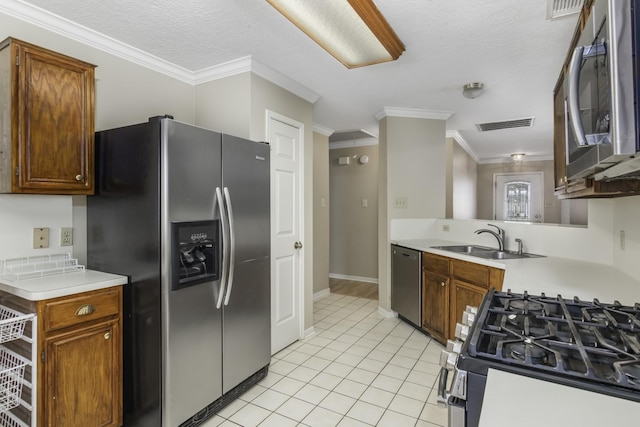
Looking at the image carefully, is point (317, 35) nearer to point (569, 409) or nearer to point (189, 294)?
point (189, 294)

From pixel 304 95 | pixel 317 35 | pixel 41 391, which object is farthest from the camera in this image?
pixel 304 95

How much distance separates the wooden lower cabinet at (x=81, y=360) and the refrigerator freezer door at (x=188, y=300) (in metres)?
0.31

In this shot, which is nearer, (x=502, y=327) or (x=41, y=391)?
A: (x=502, y=327)

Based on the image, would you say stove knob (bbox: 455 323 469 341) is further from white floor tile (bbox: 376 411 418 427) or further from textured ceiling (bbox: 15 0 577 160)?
textured ceiling (bbox: 15 0 577 160)

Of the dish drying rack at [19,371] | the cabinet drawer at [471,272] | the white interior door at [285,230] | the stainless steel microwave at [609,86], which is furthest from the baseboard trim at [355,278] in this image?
the stainless steel microwave at [609,86]

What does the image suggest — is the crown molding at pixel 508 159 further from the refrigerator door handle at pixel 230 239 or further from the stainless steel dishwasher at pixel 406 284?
the refrigerator door handle at pixel 230 239

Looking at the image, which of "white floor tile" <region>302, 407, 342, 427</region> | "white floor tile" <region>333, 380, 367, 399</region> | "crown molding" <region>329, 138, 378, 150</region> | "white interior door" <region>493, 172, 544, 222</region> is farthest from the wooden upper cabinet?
"white interior door" <region>493, 172, 544, 222</region>

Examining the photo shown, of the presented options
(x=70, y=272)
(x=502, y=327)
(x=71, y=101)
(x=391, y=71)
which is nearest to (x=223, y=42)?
(x=71, y=101)

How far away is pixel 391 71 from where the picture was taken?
9.14 feet

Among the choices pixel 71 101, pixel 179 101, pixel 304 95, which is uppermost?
pixel 304 95

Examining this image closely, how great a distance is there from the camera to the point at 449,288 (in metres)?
2.95

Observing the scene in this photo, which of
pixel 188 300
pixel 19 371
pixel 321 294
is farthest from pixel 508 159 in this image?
pixel 19 371

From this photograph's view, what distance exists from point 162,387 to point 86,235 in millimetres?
1082

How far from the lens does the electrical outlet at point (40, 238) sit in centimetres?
197
